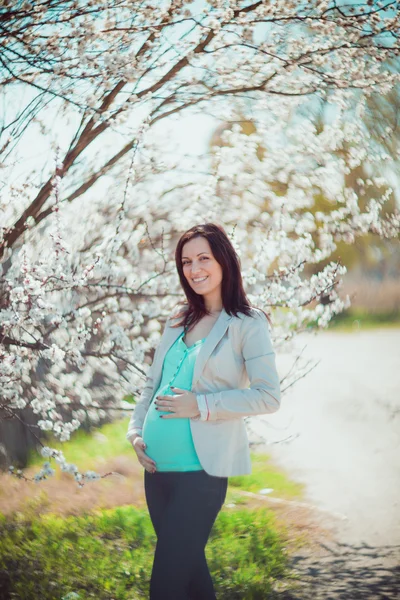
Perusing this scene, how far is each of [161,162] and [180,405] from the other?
1.83m

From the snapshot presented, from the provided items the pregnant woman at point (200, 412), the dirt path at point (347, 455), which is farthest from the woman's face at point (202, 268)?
the dirt path at point (347, 455)

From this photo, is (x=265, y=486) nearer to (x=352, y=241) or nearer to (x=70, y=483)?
(x=70, y=483)

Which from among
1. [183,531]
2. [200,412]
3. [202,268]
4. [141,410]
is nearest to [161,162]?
[202,268]

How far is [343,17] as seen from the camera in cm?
284

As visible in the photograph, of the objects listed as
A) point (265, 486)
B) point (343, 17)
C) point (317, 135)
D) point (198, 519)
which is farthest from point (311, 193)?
point (198, 519)

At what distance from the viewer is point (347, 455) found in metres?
2.87

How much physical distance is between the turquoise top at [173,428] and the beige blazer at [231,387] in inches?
1.6

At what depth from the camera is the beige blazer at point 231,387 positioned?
Result: 5.38 ft

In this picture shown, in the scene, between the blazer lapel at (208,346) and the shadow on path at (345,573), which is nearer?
the blazer lapel at (208,346)

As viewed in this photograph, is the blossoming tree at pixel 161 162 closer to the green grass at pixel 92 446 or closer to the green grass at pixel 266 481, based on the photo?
the green grass at pixel 92 446

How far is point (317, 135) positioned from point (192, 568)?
2.25 metres

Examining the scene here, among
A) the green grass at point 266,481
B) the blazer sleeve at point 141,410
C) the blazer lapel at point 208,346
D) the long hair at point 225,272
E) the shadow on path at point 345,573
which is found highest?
the long hair at point 225,272

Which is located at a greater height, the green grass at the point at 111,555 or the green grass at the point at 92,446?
the green grass at the point at 92,446

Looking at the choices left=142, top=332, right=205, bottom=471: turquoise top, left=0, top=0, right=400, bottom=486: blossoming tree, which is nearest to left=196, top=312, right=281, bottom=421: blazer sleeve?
left=142, top=332, right=205, bottom=471: turquoise top
